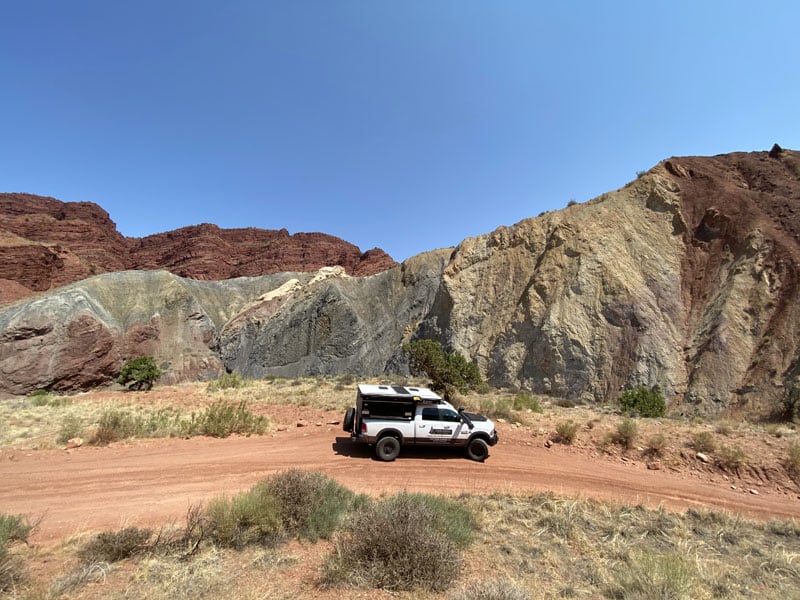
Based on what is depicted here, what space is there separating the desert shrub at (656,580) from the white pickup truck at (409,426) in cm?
567

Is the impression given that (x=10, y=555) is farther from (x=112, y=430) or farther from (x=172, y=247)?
(x=172, y=247)

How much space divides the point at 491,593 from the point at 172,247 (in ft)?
396

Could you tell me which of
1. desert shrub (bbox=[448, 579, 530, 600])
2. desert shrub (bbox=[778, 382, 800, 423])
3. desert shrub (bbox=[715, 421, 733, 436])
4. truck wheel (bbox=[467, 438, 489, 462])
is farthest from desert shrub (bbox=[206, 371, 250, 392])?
desert shrub (bbox=[778, 382, 800, 423])

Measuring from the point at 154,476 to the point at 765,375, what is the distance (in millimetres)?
31665

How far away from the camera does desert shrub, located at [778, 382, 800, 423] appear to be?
765 inches

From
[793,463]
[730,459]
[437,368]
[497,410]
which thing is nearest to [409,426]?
[497,410]

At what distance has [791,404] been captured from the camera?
20359mm

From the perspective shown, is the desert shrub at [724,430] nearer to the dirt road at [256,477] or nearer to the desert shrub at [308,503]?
the dirt road at [256,477]

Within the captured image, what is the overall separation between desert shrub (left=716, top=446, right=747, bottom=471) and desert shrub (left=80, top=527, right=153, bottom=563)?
1404 cm

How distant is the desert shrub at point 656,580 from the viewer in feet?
15.1

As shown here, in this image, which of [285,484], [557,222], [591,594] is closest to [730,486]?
[591,594]

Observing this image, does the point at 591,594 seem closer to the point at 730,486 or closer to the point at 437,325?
the point at 730,486

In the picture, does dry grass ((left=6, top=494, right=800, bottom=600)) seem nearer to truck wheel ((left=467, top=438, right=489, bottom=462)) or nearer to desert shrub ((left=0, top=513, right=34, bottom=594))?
desert shrub ((left=0, top=513, right=34, bottom=594))

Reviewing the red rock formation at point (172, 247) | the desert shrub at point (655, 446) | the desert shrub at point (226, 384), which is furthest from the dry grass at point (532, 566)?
the red rock formation at point (172, 247)
